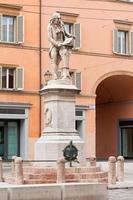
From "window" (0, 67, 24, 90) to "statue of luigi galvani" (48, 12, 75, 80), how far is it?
50.7 ft

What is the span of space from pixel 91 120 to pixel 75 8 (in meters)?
7.68

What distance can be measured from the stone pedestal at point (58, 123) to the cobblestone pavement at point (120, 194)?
2.21m

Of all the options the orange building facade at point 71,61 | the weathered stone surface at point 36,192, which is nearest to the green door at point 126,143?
the orange building facade at point 71,61

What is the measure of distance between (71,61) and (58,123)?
19.3 m

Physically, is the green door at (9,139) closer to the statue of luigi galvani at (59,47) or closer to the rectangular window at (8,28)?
the rectangular window at (8,28)

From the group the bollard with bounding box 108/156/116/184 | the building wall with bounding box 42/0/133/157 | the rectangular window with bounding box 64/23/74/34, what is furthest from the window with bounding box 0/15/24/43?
the bollard with bounding box 108/156/116/184

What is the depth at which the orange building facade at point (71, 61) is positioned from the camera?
125ft

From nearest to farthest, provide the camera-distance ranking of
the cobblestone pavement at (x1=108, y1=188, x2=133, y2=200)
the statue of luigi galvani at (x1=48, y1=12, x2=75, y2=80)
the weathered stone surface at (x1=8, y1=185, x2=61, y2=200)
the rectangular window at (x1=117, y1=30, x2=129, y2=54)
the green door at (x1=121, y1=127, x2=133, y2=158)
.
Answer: the weathered stone surface at (x1=8, y1=185, x2=61, y2=200) < the cobblestone pavement at (x1=108, y1=188, x2=133, y2=200) < the statue of luigi galvani at (x1=48, y1=12, x2=75, y2=80) < the rectangular window at (x1=117, y1=30, x2=129, y2=54) < the green door at (x1=121, y1=127, x2=133, y2=158)

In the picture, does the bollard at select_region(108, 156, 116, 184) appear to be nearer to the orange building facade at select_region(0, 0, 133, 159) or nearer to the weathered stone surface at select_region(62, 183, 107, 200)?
the weathered stone surface at select_region(62, 183, 107, 200)

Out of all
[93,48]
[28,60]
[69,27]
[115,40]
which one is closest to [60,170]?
[28,60]

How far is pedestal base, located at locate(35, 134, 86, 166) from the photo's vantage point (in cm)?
2102

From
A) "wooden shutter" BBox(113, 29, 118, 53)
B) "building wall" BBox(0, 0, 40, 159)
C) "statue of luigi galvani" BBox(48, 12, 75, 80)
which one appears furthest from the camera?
"wooden shutter" BBox(113, 29, 118, 53)

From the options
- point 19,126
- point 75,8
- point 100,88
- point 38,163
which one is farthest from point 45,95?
point 100,88

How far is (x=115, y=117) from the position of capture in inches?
1833
